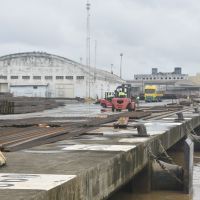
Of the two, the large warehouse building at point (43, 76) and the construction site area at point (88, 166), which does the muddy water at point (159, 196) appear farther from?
the large warehouse building at point (43, 76)

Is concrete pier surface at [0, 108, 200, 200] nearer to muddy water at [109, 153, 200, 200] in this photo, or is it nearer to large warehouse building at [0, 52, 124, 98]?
muddy water at [109, 153, 200, 200]

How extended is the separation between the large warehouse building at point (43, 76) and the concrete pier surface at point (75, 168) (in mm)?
84720

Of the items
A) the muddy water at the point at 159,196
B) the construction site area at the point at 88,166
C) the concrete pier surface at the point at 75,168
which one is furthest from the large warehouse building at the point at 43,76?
the concrete pier surface at the point at 75,168

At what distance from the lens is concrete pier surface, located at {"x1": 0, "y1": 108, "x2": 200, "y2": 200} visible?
716cm

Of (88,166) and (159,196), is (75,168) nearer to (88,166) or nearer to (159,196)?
(88,166)

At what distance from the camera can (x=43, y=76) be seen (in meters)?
99.3

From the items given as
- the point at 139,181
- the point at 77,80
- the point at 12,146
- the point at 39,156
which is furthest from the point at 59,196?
the point at 77,80

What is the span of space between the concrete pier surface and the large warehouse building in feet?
278

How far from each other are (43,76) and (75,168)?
91158 mm

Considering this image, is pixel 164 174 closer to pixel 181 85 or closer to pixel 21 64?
pixel 21 64

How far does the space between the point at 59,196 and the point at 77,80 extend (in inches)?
3671

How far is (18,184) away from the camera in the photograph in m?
7.31

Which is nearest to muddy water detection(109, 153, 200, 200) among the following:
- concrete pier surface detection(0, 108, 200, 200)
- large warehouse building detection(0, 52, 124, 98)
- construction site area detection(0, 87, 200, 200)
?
construction site area detection(0, 87, 200, 200)

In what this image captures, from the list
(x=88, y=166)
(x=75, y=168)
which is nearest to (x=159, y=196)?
(x=88, y=166)
